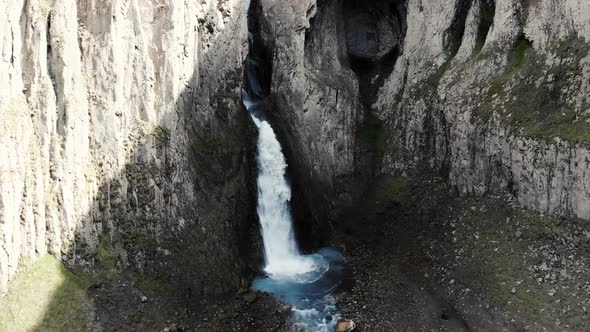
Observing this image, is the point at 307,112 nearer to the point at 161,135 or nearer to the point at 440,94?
the point at 440,94

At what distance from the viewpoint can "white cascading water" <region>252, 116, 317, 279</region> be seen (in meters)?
29.6

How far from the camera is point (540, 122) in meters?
25.9

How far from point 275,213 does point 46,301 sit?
49.1 feet

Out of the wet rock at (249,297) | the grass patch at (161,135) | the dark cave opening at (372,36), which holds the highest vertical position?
the dark cave opening at (372,36)

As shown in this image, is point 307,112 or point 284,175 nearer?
point 284,175

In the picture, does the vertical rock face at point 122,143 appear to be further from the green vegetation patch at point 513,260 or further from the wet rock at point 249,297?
the green vegetation patch at point 513,260

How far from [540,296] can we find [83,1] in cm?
2636

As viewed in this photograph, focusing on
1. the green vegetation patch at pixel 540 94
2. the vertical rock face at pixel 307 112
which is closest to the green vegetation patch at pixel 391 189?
the vertical rock face at pixel 307 112

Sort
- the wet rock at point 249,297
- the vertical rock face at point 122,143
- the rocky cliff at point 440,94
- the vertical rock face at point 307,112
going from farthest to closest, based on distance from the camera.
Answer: the vertical rock face at point 307,112, the rocky cliff at point 440,94, the wet rock at point 249,297, the vertical rock face at point 122,143

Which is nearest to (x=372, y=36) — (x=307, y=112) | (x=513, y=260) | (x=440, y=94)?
(x=307, y=112)

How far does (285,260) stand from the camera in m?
30.2

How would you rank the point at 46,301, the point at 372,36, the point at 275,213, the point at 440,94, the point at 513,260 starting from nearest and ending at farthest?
the point at 46,301, the point at 513,260, the point at 275,213, the point at 440,94, the point at 372,36

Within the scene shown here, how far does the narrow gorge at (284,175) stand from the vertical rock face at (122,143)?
0.09 metres

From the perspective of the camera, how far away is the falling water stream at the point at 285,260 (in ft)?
81.6
